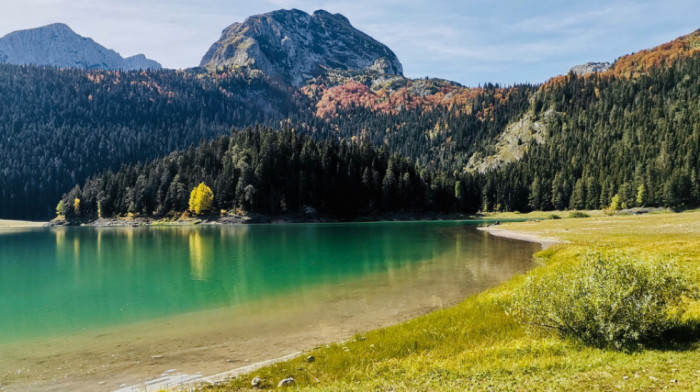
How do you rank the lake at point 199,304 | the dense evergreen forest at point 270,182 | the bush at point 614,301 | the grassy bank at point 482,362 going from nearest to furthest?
the grassy bank at point 482,362 < the bush at point 614,301 < the lake at point 199,304 < the dense evergreen forest at point 270,182

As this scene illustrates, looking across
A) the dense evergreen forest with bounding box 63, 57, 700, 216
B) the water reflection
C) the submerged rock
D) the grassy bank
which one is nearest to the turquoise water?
the water reflection

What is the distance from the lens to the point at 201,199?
151750mm

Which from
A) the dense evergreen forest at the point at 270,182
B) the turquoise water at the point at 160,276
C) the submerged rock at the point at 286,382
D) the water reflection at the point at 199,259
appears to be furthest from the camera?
the dense evergreen forest at the point at 270,182

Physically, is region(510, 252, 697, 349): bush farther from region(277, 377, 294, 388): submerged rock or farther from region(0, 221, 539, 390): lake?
region(0, 221, 539, 390): lake

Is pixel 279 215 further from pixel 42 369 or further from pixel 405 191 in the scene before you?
pixel 42 369

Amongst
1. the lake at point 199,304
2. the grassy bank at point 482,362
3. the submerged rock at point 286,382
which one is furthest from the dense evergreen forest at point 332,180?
the submerged rock at point 286,382

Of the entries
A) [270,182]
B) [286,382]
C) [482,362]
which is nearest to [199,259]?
[286,382]

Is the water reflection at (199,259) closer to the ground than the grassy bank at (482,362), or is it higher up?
closer to the ground

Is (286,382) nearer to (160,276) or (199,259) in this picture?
(160,276)

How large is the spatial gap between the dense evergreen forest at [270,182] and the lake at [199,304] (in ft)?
319

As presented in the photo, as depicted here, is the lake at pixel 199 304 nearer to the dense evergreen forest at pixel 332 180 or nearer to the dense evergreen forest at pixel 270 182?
the dense evergreen forest at pixel 270 182

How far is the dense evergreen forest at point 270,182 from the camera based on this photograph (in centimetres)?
15638

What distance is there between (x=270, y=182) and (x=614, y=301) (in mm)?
150253

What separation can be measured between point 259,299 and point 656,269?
26550 millimetres
